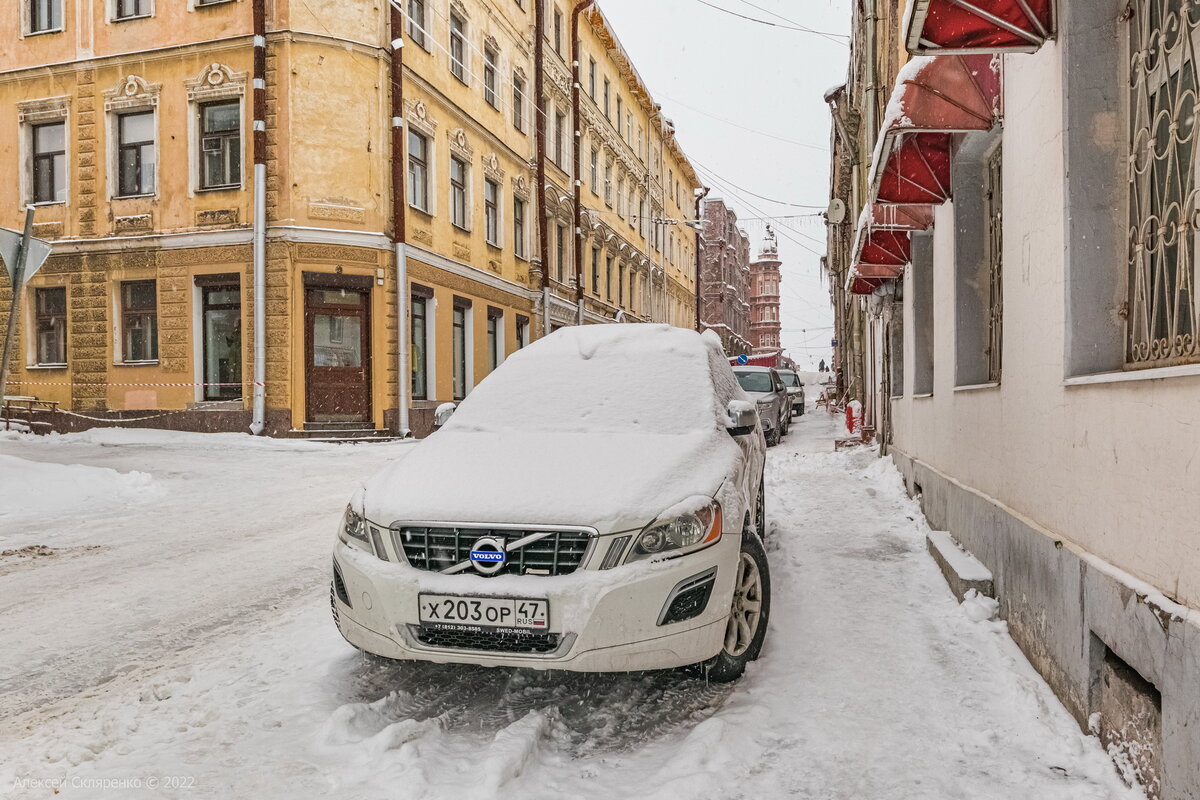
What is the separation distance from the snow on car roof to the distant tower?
107 m

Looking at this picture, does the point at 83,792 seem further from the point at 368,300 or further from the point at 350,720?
the point at 368,300

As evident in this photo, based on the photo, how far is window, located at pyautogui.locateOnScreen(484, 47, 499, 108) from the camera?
2272 centimetres

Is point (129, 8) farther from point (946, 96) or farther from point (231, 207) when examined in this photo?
point (946, 96)

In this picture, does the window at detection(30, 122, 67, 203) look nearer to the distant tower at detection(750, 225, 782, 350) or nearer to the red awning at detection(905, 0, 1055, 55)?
the red awning at detection(905, 0, 1055, 55)

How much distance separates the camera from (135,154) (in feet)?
Answer: 58.6

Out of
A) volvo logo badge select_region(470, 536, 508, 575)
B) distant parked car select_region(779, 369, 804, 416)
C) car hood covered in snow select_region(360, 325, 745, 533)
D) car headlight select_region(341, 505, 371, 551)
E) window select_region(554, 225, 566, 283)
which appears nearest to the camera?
volvo logo badge select_region(470, 536, 508, 575)

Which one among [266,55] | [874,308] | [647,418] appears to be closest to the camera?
[647,418]

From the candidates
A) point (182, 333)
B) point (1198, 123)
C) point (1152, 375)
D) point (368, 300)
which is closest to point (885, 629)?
point (1152, 375)

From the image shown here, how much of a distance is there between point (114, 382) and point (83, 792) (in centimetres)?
1731

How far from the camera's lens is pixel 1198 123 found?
2.67 metres

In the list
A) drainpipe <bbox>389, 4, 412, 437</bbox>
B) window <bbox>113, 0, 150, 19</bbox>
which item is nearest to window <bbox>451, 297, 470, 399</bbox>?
drainpipe <bbox>389, 4, 412, 437</bbox>

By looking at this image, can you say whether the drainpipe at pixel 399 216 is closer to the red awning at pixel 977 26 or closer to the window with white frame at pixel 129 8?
the window with white frame at pixel 129 8

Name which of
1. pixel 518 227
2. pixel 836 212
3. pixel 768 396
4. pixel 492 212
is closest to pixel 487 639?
pixel 768 396

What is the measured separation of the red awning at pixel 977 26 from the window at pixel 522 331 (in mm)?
21166
